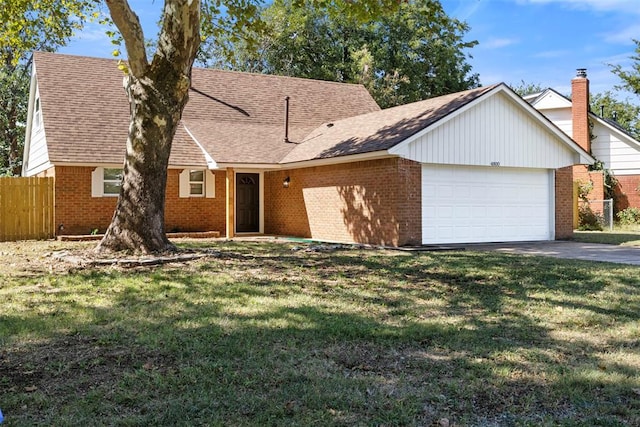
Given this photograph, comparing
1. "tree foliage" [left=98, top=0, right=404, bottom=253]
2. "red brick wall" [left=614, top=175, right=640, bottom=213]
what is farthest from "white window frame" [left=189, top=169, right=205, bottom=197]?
"red brick wall" [left=614, top=175, right=640, bottom=213]

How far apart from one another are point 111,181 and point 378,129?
28.2 ft

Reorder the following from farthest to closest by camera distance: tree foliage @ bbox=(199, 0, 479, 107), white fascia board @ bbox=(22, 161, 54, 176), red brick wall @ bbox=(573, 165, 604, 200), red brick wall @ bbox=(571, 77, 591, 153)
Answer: tree foliage @ bbox=(199, 0, 479, 107) < red brick wall @ bbox=(571, 77, 591, 153) < red brick wall @ bbox=(573, 165, 604, 200) < white fascia board @ bbox=(22, 161, 54, 176)

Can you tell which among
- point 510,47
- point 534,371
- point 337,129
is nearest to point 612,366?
point 534,371

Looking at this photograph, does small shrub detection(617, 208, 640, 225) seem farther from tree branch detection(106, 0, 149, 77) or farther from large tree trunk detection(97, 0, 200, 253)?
tree branch detection(106, 0, 149, 77)

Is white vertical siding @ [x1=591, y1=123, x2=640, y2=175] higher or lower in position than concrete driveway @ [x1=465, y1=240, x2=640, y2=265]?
higher

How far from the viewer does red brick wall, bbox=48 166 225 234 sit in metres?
18.4

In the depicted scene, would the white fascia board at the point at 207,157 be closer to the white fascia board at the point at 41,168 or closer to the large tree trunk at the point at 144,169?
the white fascia board at the point at 41,168

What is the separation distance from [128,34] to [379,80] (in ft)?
89.5

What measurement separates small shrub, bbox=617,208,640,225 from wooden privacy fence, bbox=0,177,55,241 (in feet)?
76.3

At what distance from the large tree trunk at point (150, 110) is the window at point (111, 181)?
25.6 feet

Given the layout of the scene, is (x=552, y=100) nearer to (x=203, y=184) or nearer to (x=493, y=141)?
(x=493, y=141)

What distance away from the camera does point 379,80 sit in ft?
123

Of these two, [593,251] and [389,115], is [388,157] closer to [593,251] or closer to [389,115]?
[389,115]

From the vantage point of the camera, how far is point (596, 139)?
3000cm
